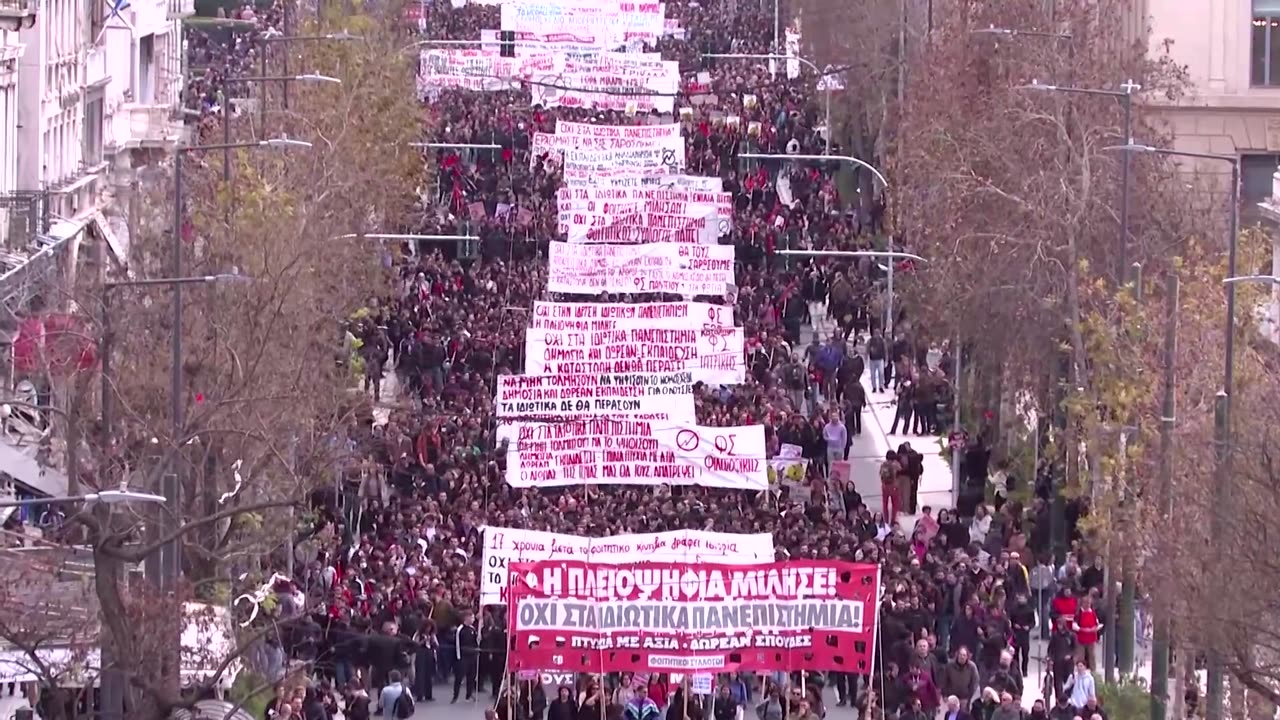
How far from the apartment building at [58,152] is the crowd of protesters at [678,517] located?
394 centimetres

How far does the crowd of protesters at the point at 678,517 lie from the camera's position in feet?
120

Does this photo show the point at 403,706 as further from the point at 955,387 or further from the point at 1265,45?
the point at 1265,45

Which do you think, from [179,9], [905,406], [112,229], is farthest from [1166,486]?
[179,9]

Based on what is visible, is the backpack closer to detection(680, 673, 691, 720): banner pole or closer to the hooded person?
the hooded person

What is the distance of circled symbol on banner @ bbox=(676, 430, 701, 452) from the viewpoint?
4550 centimetres

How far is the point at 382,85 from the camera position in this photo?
225 ft

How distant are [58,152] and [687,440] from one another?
978 inches

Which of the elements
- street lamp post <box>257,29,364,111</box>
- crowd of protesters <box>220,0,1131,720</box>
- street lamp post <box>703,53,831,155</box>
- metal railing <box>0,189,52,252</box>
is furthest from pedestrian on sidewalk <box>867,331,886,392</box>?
street lamp post <box>703,53,831,155</box>

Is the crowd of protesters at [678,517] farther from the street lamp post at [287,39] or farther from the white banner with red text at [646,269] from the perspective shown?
the street lamp post at [287,39]

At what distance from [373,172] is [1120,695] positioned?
2824 centimetres

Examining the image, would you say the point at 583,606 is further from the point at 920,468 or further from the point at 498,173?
the point at 498,173

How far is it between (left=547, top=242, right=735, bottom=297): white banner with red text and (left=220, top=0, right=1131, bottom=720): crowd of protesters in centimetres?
101

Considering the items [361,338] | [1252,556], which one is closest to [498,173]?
[361,338]

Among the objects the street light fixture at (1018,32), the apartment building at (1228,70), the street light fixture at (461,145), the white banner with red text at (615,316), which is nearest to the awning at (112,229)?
the street light fixture at (461,145)
